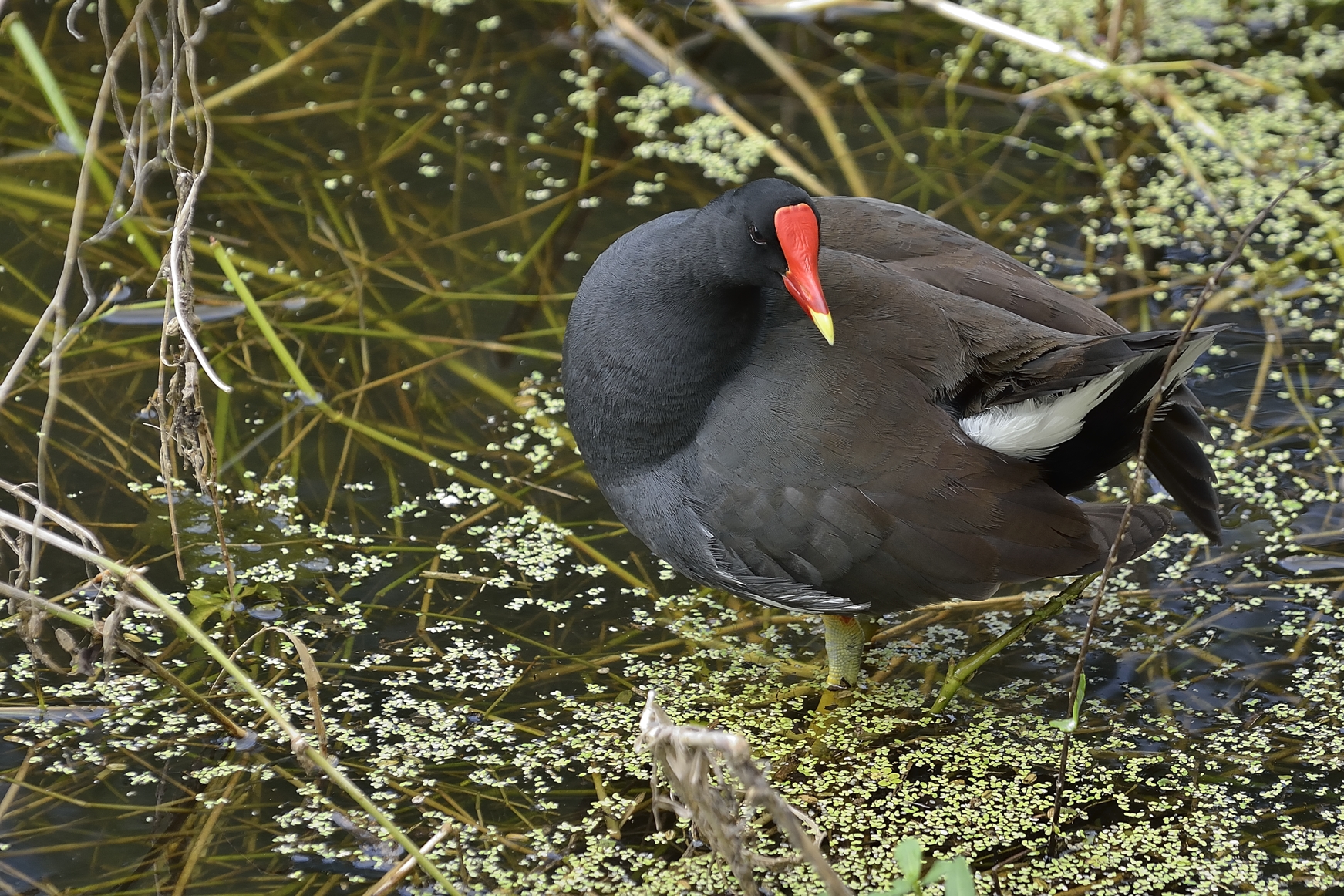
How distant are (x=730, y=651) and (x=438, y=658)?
1.84 feet

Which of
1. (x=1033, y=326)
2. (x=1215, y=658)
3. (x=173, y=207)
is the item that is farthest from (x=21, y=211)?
(x=1215, y=658)

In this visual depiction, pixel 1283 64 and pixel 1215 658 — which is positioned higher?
pixel 1283 64

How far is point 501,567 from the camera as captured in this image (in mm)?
2777

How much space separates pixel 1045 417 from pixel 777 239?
520 mm

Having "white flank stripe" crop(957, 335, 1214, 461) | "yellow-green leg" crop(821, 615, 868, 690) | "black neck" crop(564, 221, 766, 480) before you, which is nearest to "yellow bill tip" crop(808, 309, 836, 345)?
"black neck" crop(564, 221, 766, 480)

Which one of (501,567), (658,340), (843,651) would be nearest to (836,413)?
(658,340)

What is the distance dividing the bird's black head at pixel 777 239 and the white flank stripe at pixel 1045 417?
344mm

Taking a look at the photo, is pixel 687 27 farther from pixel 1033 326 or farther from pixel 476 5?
pixel 1033 326

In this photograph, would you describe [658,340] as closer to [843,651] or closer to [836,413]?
[836,413]

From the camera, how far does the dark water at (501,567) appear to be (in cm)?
224

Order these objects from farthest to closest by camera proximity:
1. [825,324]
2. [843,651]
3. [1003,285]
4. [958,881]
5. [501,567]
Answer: [501,567] → [843,651] → [1003,285] → [825,324] → [958,881]

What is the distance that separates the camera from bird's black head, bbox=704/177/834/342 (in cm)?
210

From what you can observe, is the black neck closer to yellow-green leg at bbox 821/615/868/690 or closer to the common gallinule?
the common gallinule

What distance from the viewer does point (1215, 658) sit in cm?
264
